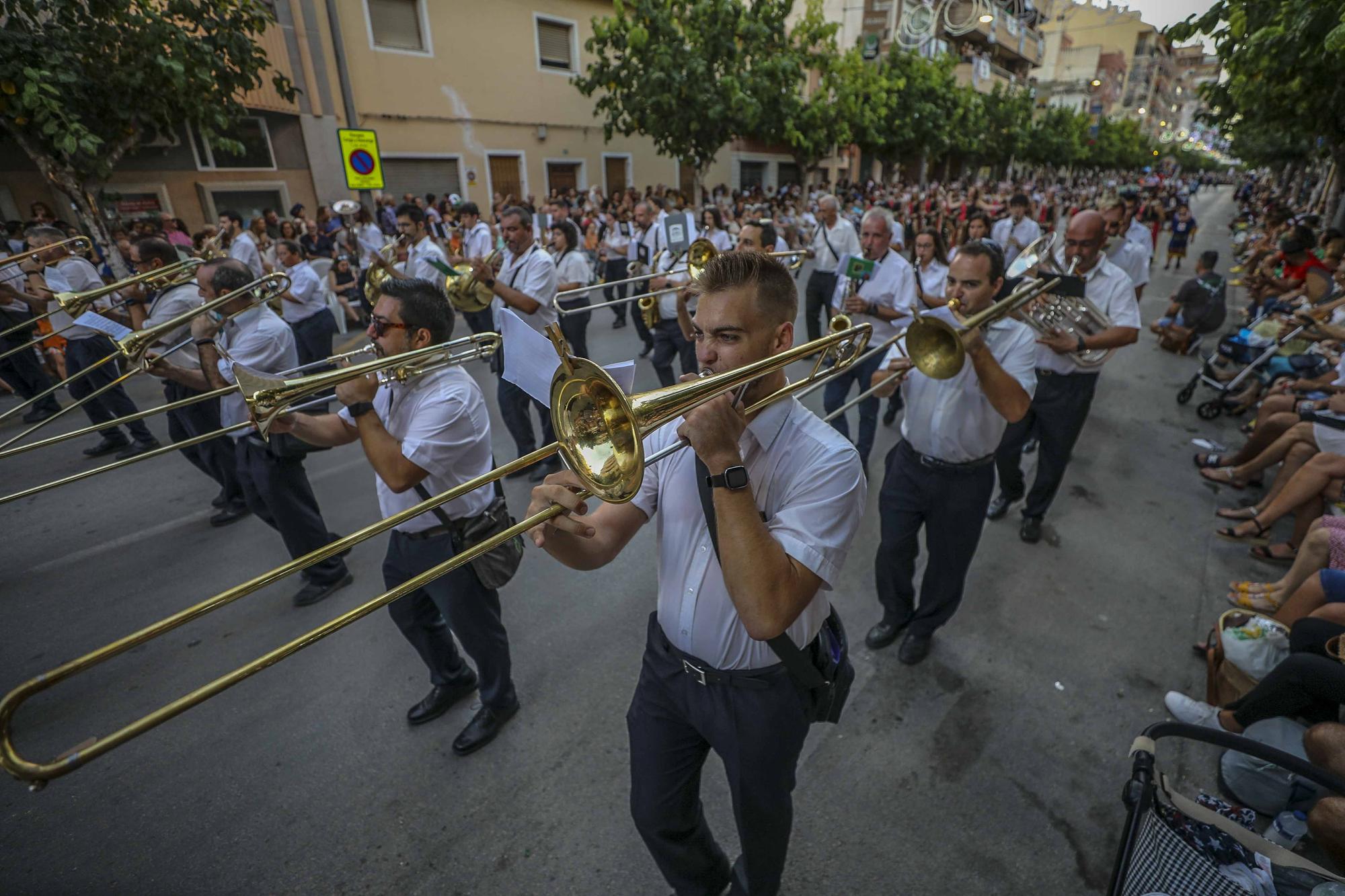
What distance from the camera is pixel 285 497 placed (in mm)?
3945

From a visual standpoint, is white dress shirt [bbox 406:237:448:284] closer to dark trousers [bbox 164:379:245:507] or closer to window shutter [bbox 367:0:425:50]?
dark trousers [bbox 164:379:245:507]

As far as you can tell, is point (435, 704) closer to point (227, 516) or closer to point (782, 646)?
point (782, 646)

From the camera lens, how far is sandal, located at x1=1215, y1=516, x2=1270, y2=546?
15.2ft

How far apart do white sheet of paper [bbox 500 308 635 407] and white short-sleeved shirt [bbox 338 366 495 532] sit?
96 centimetres

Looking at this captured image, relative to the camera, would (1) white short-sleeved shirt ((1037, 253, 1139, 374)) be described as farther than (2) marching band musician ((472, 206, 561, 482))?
No

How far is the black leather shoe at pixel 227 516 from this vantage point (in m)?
5.15

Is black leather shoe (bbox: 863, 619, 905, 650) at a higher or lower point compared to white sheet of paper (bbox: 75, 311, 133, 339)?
lower

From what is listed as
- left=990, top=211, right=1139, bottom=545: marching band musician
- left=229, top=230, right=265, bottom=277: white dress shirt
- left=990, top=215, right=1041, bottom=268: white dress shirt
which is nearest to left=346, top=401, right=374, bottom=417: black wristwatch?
left=990, top=211, right=1139, bottom=545: marching band musician

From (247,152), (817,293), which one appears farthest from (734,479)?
(247,152)

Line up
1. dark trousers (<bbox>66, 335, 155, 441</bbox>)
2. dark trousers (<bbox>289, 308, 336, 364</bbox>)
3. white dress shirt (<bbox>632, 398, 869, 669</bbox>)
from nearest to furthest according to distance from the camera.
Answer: white dress shirt (<bbox>632, 398, 869, 669</bbox>)
dark trousers (<bbox>66, 335, 155, 441</bbox>)
dark trousers (<bbox>289, 308, 336, 364</bbox>)

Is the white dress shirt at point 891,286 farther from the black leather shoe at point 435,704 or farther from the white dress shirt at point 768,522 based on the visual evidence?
the black leather shoe at point 435,704

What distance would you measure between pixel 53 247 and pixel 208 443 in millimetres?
1774

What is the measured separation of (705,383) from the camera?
1610 mm

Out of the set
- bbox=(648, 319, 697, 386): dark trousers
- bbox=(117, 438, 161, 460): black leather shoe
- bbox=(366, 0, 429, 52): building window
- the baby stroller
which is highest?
bbox=(366, 0, 429, 52): building window
